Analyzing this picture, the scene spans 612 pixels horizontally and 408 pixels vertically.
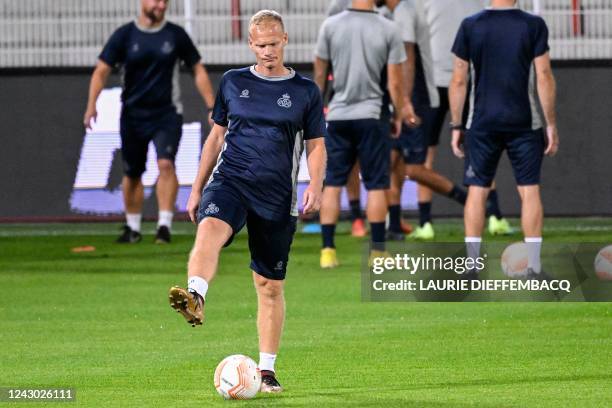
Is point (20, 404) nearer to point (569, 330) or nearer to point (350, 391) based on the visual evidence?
point (350, 391)

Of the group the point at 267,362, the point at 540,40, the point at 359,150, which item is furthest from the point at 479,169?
the point at 267,362

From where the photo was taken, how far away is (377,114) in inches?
549

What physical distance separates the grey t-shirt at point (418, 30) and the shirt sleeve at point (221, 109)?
7794 millimetres

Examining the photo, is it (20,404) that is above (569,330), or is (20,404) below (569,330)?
above

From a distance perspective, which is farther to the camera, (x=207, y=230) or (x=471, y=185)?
(x=471, y=185)

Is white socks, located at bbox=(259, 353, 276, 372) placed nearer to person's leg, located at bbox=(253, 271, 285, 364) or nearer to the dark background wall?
person's leg, located at bbox=(253, 271, 285, 364)

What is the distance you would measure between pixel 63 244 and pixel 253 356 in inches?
303

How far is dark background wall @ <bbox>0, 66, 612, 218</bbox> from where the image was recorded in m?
17.9

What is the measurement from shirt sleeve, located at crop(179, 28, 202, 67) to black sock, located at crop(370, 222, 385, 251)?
330cm

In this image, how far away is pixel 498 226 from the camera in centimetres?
1675

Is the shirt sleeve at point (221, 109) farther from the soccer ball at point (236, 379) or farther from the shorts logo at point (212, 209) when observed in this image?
the soccer ball at point (236, 379)

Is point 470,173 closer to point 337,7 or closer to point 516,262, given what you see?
point 516,262

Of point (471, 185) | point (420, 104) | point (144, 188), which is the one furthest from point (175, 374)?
point (144, 188)

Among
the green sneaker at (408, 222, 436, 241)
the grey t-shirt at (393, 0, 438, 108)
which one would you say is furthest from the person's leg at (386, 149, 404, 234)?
the grey t-shirt at (393, 0, 438, 108)
